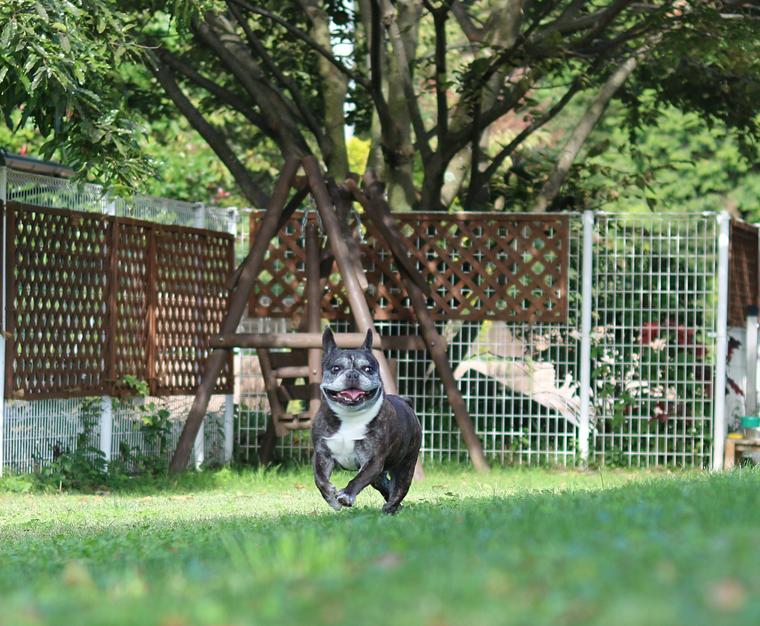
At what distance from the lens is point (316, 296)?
13.7 metres

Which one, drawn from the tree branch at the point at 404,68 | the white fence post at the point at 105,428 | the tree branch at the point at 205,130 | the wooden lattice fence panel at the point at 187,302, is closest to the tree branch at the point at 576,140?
the tree branch at the point at 404,68

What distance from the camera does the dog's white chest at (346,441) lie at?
8312 mm

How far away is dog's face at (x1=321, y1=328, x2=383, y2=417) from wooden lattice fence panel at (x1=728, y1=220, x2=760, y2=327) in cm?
734

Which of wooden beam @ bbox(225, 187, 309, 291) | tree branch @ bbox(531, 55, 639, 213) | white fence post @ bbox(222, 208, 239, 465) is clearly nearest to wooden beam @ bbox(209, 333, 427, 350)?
wooden beam @ bbox(225, 187, 309, 291)

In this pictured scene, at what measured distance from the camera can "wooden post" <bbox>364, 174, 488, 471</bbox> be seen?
13594mm

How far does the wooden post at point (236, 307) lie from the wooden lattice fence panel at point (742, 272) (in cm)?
484

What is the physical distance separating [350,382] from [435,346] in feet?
17.8

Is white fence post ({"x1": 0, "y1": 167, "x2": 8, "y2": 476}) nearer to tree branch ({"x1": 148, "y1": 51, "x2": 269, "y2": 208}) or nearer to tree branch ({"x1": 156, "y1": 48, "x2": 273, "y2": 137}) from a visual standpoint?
tree branch ({"x1": 148, "y1": 51, "x2": 269, "y2": 208})

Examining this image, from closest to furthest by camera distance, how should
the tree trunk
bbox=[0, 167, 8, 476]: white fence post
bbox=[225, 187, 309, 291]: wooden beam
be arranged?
1. bbox=[0, 167, 8, 476]: white fence post
2. bbox=[225, 187, 309, 291]: wooden beam
3. the tree trunk

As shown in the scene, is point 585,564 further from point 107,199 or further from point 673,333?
point 673,333

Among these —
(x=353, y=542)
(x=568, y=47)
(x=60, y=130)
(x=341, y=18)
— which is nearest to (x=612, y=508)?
(x=353, y=542)

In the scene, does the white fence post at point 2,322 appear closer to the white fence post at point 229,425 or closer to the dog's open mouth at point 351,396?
the white fence post at point 229,425

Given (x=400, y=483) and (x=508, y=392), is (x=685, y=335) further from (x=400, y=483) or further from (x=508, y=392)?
(x=400, y=483)

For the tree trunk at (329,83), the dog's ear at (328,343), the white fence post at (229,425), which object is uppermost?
the tree trunk at (329,83)
